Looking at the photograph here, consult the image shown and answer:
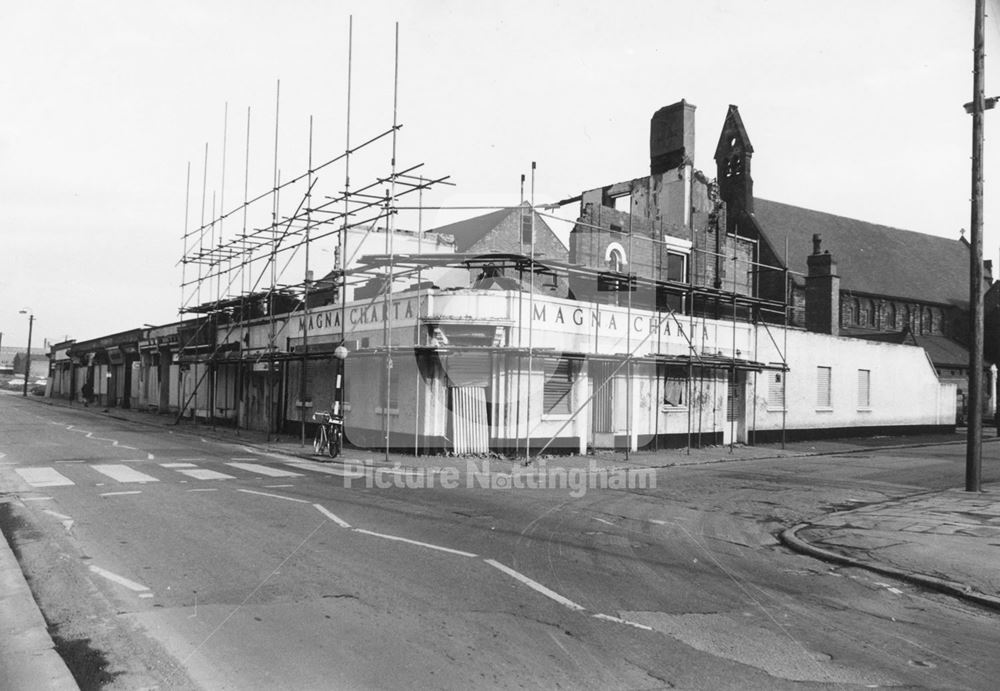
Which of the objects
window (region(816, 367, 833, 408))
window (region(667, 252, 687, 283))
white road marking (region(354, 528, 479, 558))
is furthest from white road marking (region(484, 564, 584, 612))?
window (region(816, 367, 833, 408))

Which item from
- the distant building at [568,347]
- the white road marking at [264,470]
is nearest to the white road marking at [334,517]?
the white road marking at [264,470]

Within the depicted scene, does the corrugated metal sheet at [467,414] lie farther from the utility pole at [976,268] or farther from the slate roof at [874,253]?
the slate roof at [874,253]

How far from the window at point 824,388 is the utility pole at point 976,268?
48.3ft

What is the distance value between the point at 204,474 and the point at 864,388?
26900mm

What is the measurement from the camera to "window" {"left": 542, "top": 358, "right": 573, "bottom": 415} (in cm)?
2089

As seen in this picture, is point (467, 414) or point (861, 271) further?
point (861, 271)

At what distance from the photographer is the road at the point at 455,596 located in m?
5.14

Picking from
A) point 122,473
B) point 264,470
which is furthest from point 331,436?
point 122,473

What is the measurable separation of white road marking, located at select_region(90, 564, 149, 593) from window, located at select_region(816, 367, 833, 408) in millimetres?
27227

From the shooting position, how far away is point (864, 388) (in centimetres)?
3153

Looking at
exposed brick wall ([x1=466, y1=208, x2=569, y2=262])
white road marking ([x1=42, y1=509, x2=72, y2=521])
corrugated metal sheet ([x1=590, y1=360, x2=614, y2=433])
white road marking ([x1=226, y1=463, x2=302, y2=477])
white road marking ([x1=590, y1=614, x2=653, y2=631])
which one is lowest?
white road marking ([x1=226, y1=463, x2=302, y2=477])

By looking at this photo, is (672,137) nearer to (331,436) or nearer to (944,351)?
(331,436)

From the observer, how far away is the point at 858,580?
812 centimetres

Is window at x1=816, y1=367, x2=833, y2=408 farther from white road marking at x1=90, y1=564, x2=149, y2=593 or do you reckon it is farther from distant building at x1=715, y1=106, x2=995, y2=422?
white road marking at x1=90, y1=564, x2=149, y2=593
